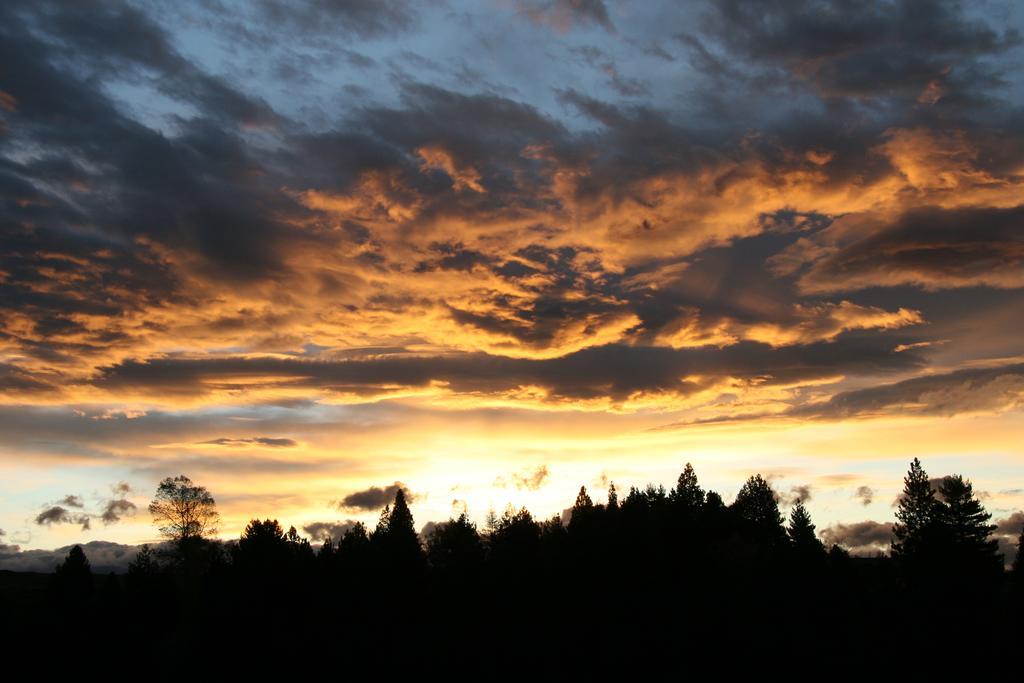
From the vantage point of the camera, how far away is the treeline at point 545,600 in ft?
257

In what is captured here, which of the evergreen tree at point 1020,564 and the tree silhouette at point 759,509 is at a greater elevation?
the tree silhouette at point 759,509

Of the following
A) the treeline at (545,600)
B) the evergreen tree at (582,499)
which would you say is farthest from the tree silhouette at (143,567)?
the evergreen tree at (582,499)

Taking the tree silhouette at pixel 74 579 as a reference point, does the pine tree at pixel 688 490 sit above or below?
above

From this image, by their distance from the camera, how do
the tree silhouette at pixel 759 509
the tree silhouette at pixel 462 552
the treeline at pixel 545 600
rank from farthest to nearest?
1. the tree silhouette at pixel 759 509
2. the tree silhouette at pixel 462 552
3. the treeline at pixel 545 600

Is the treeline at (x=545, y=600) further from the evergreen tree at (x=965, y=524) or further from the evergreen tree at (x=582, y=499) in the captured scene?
the evergreen tree at (x=582, y=499)

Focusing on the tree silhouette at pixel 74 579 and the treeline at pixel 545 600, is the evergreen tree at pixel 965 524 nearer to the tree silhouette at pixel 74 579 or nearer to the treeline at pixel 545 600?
the treeline at pixel 545 600

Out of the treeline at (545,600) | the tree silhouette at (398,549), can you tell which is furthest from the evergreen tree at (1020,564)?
the tree silhouette at (398,549)

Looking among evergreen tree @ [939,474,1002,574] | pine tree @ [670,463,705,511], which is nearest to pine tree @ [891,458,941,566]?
evergreen tree @ [939,474,1002,574]

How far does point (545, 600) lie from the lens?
87062mm

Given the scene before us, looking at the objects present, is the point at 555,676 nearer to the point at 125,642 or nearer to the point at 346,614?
the point at 346,614

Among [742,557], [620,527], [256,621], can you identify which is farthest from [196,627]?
[742,557]

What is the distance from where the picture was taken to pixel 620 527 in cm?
9669

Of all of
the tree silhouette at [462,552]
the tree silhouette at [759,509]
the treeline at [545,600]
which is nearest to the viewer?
the treeline at [545,600]

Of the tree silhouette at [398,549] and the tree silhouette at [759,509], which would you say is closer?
the tree silhouette at [398,549]
